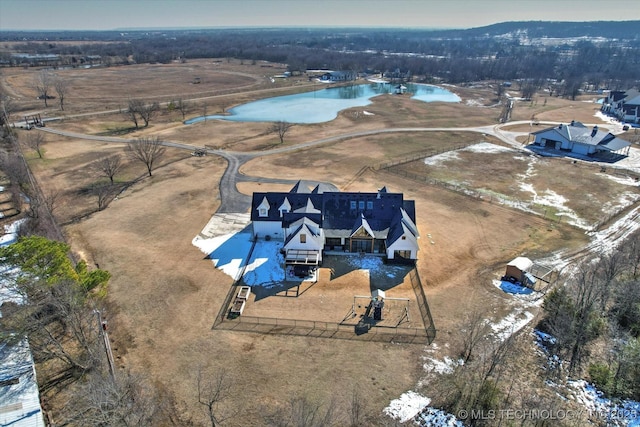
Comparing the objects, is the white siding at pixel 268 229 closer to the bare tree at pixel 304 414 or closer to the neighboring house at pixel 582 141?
the bare tree at pixel 304 414

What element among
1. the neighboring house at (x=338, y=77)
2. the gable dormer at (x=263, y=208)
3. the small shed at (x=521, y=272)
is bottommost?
the small shed at (x=521, y=272)

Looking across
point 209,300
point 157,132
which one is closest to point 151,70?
point 157,132

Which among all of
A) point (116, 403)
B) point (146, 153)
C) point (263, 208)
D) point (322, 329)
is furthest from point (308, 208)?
point (146, 153)

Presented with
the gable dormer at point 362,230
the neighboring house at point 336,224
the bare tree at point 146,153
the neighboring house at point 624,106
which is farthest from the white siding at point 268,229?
the neighboring house at point 624,106

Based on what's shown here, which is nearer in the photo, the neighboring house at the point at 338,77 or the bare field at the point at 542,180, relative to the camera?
the bare field at the point at 542,180

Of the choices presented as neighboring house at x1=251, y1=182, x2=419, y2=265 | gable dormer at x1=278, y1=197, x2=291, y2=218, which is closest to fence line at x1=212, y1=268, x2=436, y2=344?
neighboring house at x1=251, y1=182, x2=419, y2=265

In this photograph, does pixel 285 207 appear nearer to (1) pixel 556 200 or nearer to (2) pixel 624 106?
(1) pixel 556 200

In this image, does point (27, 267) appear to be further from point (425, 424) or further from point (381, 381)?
point (425, 424)
